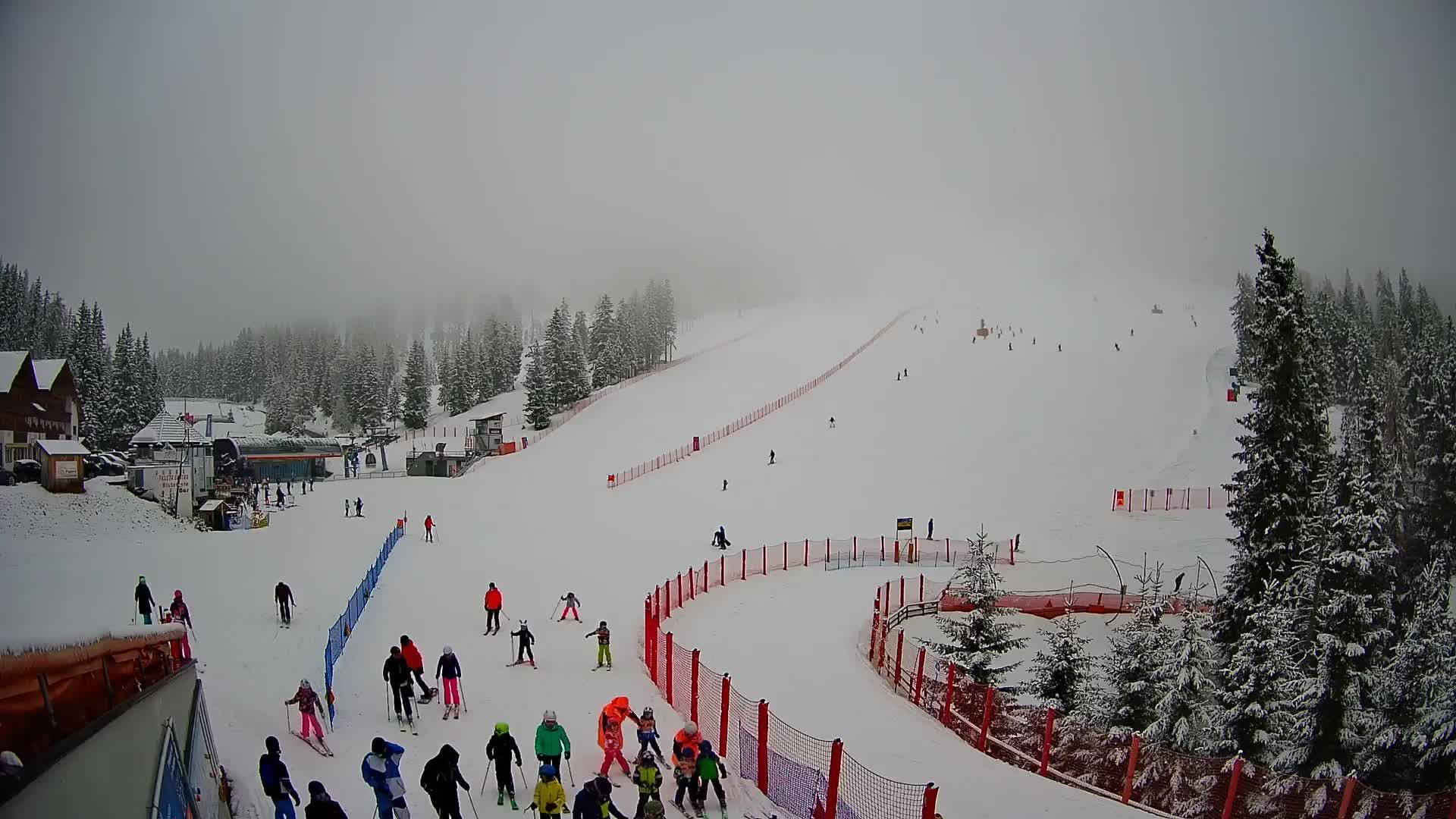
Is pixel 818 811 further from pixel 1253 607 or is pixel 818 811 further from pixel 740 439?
pixel 740 439

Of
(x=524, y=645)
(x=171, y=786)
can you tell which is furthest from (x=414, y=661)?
(x=171, y=786)

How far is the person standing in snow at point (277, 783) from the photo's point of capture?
7.45m

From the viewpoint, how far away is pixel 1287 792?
10.2 meters

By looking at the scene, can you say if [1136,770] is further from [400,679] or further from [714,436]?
[714,436]

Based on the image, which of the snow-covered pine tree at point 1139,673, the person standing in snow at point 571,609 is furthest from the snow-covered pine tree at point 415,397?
the snow-covered pine tree at point 1139,673

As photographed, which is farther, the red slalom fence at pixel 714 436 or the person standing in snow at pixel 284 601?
the red slalom fence at pixel 714 436

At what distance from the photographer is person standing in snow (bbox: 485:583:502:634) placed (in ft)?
58.1

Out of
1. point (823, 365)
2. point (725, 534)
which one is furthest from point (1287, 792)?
point (823, 365)

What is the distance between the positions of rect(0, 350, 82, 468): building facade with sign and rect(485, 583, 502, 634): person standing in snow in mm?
9679

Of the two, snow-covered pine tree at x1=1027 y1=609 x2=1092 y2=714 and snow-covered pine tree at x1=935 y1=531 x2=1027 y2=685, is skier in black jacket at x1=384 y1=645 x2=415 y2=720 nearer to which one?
snow-covered pine tree at x1=935 y1=531 x2=1027 y2=685

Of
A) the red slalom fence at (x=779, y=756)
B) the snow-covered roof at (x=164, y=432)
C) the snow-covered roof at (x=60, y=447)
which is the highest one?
the snow-covered roof at (x=60, y=447)

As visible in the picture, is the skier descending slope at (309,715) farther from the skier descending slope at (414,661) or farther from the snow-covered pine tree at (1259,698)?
the snow-covered pine tree at (1259,698)

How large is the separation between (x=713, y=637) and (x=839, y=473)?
80.5 ft

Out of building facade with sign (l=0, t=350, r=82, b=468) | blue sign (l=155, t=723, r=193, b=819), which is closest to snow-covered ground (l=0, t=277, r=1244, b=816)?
blue sign (l=155, t=723, r=193, b=819)
